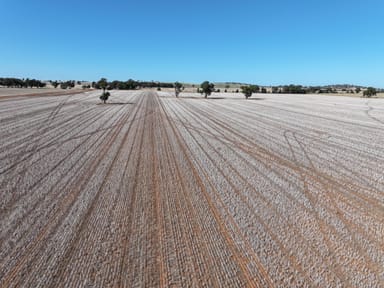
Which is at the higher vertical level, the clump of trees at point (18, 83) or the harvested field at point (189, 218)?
the clump of trees at point (18, 83)

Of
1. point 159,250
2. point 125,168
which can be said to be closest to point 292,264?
point 159,250

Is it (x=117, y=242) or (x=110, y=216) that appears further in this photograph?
(x=110, y=216)

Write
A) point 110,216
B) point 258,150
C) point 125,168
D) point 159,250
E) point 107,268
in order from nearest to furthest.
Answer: point 107,268, point 159,250, point 110,216, point 125,168, point 258,150

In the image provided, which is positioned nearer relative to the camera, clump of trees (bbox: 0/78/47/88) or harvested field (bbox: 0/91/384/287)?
harvested field (bbox: 0/91/384/287)

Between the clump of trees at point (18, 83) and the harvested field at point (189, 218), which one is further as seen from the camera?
the clump of trees at point (18, 83)

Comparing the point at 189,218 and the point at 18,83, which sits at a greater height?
the point at 18,83

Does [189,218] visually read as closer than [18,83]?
Yes

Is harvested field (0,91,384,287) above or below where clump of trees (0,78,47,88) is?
below

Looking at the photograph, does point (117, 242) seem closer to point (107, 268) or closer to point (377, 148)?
point (107, 268)
